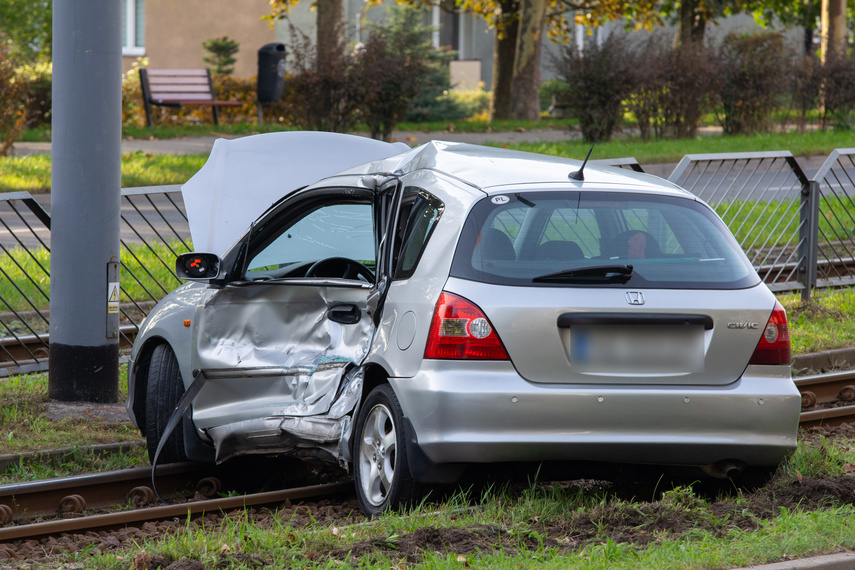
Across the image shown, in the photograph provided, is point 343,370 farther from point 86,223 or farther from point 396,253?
point 86,223

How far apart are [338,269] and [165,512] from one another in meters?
1.59

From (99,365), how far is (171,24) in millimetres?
25603

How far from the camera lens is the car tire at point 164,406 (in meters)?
5.90

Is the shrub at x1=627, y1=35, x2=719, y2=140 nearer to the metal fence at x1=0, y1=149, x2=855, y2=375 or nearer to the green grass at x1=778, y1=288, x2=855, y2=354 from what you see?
the metal fence at x1=0, y1=149, x2=855, y2=375

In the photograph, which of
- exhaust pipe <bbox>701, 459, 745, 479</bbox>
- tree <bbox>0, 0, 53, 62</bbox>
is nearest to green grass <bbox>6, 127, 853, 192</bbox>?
exhaust pipe <bbox>701, 459, 745, 479</bbox>

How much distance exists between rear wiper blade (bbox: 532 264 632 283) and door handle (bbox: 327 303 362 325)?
1.06 meters

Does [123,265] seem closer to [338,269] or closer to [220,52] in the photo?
[338,269]

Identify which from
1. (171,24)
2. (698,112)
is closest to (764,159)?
(698,112)

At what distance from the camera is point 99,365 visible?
714 centimetres

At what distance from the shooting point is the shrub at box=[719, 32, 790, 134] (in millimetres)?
21109

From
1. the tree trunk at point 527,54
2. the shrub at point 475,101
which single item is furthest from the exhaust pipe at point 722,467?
the shrub at point 475,101

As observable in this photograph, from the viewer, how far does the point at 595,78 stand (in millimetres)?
19797

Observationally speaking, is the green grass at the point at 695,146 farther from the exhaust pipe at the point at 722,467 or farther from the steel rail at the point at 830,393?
the exhaust pipe at the point at 722,467

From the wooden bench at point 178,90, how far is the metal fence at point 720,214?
12.4m
